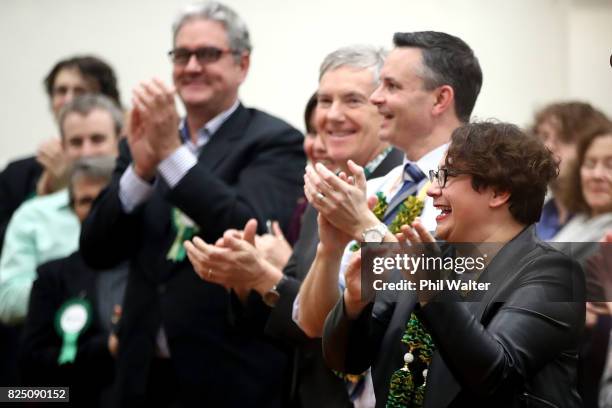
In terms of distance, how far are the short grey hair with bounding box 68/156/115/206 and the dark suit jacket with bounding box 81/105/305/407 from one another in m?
0.42

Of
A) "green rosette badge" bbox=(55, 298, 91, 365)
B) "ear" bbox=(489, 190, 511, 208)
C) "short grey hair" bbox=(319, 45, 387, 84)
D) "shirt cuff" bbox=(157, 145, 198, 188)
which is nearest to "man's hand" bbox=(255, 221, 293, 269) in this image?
"shirt cuff" bbox=(157, 145, 198, 188)

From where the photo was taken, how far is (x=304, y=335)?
10.8ft

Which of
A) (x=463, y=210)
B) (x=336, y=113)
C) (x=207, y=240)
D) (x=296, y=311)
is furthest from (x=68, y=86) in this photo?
(x=463, y=210)

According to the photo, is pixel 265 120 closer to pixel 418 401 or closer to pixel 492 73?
pixel 492 73

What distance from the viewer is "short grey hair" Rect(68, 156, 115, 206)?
446 centimetres

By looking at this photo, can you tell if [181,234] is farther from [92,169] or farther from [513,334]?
[513,334]

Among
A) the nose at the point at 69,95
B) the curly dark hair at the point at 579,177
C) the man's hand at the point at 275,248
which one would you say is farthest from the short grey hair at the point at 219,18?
the nose at the point at 69,95

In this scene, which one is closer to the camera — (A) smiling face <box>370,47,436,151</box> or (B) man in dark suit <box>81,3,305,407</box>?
(A) smiling face <box>370,47,436,151</box>

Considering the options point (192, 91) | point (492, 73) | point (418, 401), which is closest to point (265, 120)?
point (192, 91)

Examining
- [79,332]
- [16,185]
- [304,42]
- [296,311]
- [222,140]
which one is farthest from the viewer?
[16,185]

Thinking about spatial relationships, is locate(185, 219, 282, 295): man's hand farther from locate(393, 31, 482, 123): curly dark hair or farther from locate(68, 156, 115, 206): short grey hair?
locate(68, 156, 115, 206): short grey hair

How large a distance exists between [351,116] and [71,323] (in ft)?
4.61

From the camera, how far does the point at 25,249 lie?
464 cm

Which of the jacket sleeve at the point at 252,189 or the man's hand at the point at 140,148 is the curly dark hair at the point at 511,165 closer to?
the jacket sleeve at the point at 252,189
